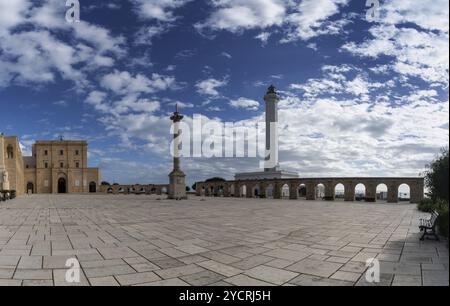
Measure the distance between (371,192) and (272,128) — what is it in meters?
28.5

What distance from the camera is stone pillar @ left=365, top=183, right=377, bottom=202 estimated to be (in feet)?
111

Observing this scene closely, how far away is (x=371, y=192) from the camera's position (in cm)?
3412

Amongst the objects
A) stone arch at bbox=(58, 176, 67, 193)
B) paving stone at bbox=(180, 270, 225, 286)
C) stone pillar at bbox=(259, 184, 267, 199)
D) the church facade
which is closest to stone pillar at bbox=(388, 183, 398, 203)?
stone pillar at bbox=(259, 184, 267, 199)

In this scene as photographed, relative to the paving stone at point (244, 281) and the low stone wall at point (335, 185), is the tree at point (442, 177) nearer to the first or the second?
the paving stone at point (244, 281)

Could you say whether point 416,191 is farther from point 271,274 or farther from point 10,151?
point 10,151

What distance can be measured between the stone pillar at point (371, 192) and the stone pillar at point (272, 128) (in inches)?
1023

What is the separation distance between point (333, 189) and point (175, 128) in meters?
18.2

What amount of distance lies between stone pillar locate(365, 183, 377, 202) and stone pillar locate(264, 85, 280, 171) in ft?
85.2

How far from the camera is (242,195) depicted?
161ft

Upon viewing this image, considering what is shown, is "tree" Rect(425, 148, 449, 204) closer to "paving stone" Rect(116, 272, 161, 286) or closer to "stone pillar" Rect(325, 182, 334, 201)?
"paving stone" Rect(116, 272, 161, 286)

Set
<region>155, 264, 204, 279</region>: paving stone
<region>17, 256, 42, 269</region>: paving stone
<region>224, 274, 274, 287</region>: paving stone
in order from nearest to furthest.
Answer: <region>224, 274, 274, 287</region>: paving stone, <region>155, 264, 204, 279</region>: paving stone, <region>17, 256, 42, 269</region>: paving stone

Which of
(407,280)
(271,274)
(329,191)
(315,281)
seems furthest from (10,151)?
(407,280)

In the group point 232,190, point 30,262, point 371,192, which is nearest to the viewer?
point 30,262
